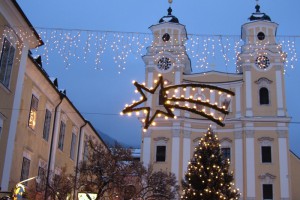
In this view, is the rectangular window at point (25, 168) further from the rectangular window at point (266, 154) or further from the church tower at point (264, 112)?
the rectangular window at point (266, 154)

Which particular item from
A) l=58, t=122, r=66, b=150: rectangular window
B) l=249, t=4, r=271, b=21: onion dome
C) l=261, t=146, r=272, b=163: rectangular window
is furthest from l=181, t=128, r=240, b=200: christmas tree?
l=249, t=4, r=271, b=21: onion dome

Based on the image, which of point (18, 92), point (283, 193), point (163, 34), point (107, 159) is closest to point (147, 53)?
point (163, 34)

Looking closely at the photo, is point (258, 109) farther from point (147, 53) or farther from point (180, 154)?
point (147, 53)

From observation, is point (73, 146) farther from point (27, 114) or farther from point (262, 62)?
point (262, 62)

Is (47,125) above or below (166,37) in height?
below

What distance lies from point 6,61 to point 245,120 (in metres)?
29.1

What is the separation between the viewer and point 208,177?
2730cm

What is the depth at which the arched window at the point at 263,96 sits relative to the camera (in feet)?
138

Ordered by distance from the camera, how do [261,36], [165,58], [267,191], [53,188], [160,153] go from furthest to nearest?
[165,58] < [261,36] < [160,153] < [267,191] < [53,188]

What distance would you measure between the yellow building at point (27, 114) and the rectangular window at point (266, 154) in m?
18.6

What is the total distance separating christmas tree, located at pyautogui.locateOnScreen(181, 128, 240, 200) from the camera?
27.0m

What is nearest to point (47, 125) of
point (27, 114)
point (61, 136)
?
point (61, 136)

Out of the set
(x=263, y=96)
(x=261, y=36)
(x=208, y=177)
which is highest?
(x=261, y=36)

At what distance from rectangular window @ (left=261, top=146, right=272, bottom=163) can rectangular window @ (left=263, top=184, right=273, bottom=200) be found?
218 cm
